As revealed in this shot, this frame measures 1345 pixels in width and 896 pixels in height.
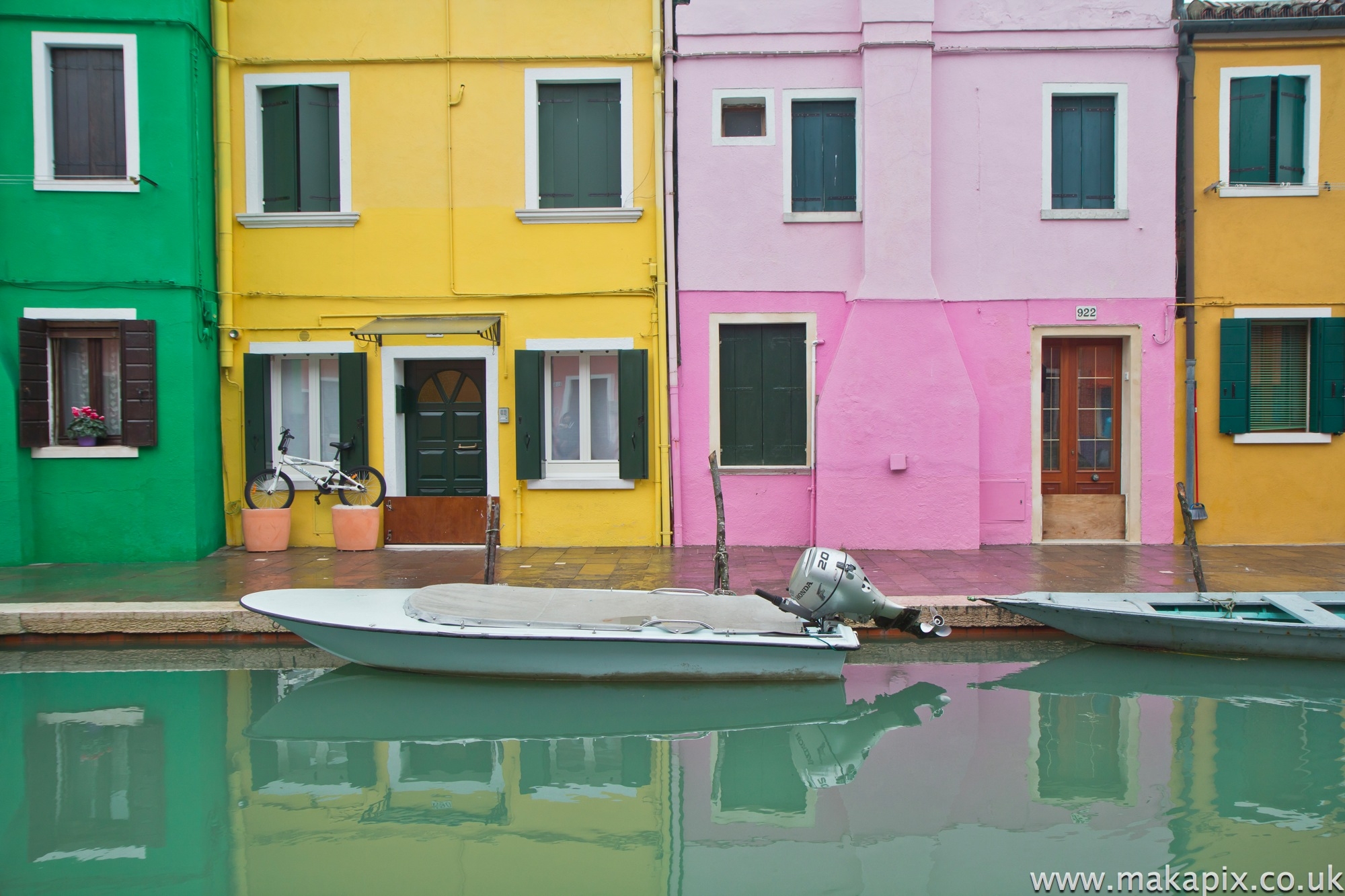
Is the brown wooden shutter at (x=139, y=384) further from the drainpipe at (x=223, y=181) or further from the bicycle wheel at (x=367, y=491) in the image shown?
the bicycle wheel at (x=367, y=491)

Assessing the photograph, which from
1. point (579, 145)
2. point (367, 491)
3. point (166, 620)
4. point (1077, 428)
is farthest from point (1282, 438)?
point (166, 620)

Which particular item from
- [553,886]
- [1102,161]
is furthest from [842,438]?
[553,886]

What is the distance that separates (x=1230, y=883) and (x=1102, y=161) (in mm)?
8235

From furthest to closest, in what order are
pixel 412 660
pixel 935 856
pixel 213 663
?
pixel 213 663 → pixel 412 660 → pixel 935 856

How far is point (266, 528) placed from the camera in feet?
31.7

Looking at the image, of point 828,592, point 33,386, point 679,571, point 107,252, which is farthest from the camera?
point 107,252

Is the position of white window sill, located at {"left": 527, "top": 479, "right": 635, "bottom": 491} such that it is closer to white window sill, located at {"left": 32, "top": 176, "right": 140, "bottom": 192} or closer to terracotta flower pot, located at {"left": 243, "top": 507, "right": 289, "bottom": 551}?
terracotta flower pot, located at {"left": 243, "top": 507, "right": 289, "bottom": 551}

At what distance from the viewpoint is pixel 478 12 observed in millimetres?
9938

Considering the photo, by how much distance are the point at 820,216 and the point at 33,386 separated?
8.23 meters

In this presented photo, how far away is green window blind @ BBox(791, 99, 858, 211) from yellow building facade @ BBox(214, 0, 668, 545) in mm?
1537

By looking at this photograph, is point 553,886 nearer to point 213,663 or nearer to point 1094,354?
point 213,663

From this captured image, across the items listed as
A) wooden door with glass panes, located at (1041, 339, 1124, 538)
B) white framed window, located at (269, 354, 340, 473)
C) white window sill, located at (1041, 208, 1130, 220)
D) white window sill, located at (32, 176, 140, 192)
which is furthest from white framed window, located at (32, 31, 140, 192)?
wooden door with glass panes, located at (1041, 339, 1124, 538)

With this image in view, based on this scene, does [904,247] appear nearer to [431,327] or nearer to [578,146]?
[578,146]

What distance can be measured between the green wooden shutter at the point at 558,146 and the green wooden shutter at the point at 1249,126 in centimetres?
701
